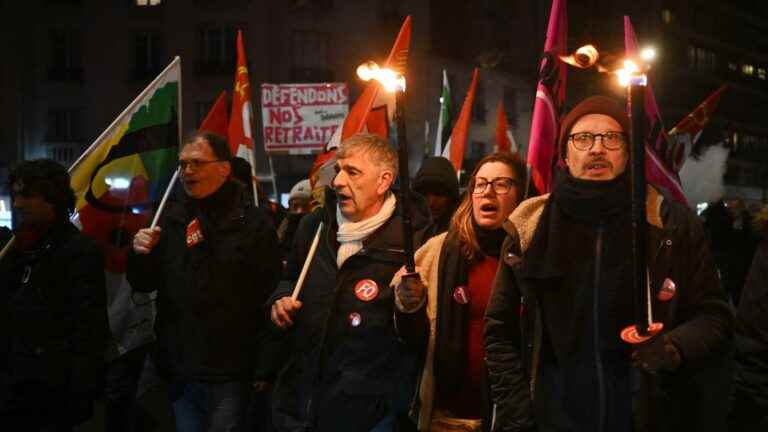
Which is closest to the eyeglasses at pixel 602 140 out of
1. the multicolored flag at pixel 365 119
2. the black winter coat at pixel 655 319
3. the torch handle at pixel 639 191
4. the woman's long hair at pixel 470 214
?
the black winter coat at pixel 655 319

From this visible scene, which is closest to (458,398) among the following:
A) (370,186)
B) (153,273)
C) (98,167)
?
(370,186)

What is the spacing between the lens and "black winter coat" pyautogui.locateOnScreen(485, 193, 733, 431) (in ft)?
8.54

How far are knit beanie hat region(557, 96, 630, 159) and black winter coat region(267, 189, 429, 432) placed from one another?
0.93 m

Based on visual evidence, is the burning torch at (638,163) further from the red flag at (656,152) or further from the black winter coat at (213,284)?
the red flag at (656,152)

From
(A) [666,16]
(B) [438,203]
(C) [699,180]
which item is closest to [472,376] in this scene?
(B) [438,203]

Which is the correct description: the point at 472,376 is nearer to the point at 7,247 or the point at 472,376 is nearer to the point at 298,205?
the point at 7,247

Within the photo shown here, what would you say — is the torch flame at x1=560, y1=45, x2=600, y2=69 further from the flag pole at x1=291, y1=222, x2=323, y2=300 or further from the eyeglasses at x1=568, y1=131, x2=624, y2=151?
the flag pole at x1=291, y1=222, x2=323, y2=300

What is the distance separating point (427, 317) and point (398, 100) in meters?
1.19

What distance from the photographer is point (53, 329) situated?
381cm

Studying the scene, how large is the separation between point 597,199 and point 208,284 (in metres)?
2.13

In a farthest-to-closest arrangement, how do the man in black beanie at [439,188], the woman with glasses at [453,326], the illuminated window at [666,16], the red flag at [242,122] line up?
the illuminated window at [666,16], the red flag at [242,122], the man in black beanie at [439,188], the woman with glasses at [453,326]

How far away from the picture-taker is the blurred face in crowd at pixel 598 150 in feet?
9.37

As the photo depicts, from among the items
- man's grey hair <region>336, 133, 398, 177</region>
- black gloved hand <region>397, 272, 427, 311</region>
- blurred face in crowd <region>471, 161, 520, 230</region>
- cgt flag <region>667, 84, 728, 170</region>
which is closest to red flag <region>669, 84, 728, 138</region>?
cgt flag <region>667, 84, 728, 170</region>

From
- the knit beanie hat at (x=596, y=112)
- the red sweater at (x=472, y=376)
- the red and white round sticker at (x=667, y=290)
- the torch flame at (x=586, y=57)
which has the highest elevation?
the torch flame at (x=586, y=57)
